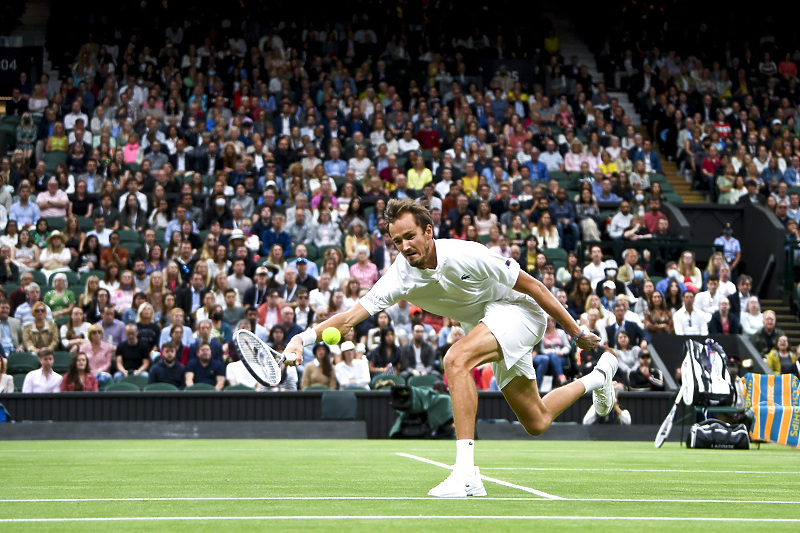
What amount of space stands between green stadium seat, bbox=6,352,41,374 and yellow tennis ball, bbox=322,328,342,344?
37.3ft

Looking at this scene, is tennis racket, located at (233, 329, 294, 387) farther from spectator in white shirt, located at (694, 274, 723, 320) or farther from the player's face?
spectator in white shirt, located at (694, 274, 723, 320)

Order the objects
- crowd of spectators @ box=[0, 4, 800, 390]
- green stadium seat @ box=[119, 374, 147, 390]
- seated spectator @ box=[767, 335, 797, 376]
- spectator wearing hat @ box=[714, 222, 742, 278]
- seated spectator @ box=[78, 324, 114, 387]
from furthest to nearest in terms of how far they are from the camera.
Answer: spectator wearing hat @ box=[714, 222, 742, 278], seated spectator @ box=[767, 335, 797, 376], crowd of spectators @ box=[0, 4, 800, 390], seated spectator @ box=[78, 324, 114, 387], green stadium seat @ box=[119, 374, 147, 390]

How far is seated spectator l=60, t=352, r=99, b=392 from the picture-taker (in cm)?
1567

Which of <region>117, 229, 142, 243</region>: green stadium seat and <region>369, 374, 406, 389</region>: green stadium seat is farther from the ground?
<region>117, 229, 142, 243</region>: green stadium seat

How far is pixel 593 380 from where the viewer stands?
26.0ft

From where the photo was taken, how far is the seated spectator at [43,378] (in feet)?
51.7

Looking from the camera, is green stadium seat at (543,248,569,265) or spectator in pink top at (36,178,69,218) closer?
green stadium seat at (543,248,569,265)

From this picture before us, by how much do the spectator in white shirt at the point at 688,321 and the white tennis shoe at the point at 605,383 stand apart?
34.2 feet

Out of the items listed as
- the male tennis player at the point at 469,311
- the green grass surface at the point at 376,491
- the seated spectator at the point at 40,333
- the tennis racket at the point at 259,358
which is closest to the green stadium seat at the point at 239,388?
the seated spectator at the point at 40,333

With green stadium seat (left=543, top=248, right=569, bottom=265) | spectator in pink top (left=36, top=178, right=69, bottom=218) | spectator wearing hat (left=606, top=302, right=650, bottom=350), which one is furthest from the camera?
spectator in pink top (left=36, top=178, right=69, bottom=218)

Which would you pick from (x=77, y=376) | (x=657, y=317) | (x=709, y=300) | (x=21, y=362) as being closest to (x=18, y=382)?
(x=21, y=362)

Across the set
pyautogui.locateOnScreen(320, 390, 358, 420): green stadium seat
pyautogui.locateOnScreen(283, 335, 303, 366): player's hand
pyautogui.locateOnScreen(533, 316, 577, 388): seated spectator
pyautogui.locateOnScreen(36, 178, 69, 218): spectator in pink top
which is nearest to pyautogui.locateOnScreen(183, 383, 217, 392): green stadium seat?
pyautogui.locateOnScreen(320, 390, 358, 420): green stadium seat

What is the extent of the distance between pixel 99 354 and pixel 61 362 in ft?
1.78

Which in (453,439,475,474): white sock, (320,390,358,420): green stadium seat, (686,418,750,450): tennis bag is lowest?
(686,418,750,450): tennis bag
